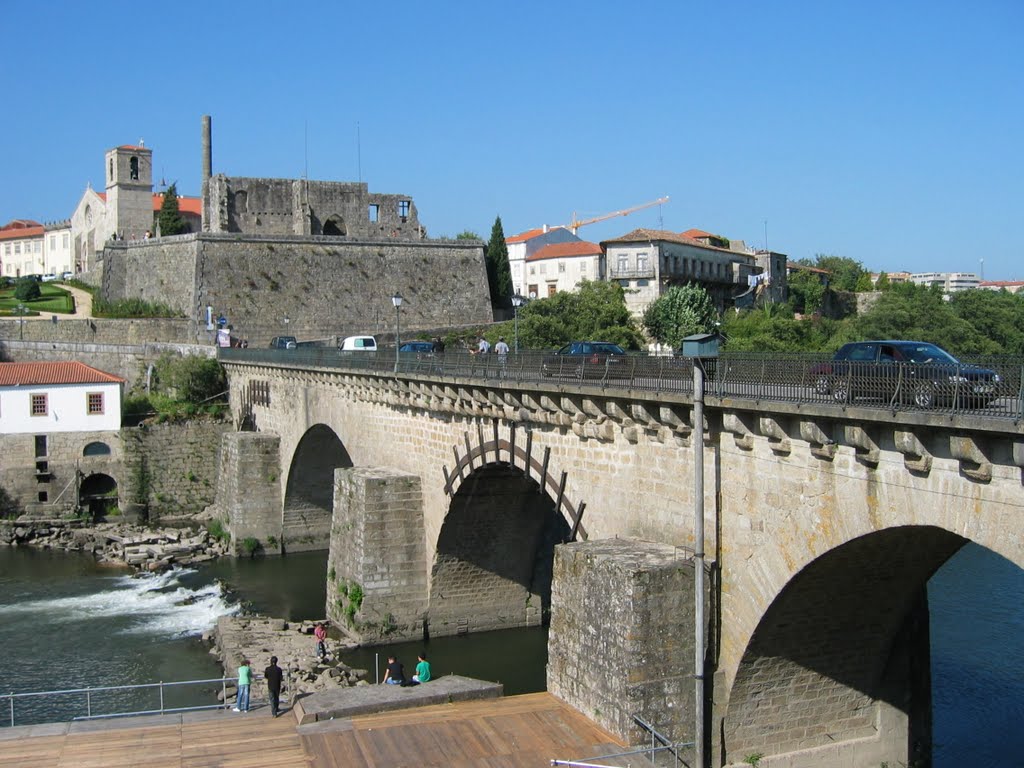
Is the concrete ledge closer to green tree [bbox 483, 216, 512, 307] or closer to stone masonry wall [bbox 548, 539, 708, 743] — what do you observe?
stone masonry wall [bbox 548, 539, 708, 743]

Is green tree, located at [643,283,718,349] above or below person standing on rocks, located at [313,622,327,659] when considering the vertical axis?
above

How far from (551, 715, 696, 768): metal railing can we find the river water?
6.92 meters

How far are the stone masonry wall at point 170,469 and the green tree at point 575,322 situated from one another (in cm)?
1510

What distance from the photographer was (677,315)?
54094mm

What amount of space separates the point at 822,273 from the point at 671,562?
79.1 meters

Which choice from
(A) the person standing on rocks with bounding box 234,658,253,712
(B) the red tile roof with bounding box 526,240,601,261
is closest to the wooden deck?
(A) the person standing on rocks with bounding box 234,658,253,712

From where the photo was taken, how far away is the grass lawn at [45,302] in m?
62.8

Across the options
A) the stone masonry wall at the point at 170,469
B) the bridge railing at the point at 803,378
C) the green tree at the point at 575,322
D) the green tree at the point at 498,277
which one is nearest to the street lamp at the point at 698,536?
the bridge railing at the point at 803,378

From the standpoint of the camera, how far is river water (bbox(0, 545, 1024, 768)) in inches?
846

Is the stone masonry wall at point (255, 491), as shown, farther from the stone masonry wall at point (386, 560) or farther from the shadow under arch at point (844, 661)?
the shadow under arch at point (844, 661)

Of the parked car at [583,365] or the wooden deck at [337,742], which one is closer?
the wooden deck at [337,742]

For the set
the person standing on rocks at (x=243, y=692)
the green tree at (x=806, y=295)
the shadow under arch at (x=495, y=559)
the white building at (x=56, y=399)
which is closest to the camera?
the person standing on rocks at (x=243, y=692)

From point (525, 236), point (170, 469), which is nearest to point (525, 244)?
point (525, 236)

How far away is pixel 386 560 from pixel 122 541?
677 inches
